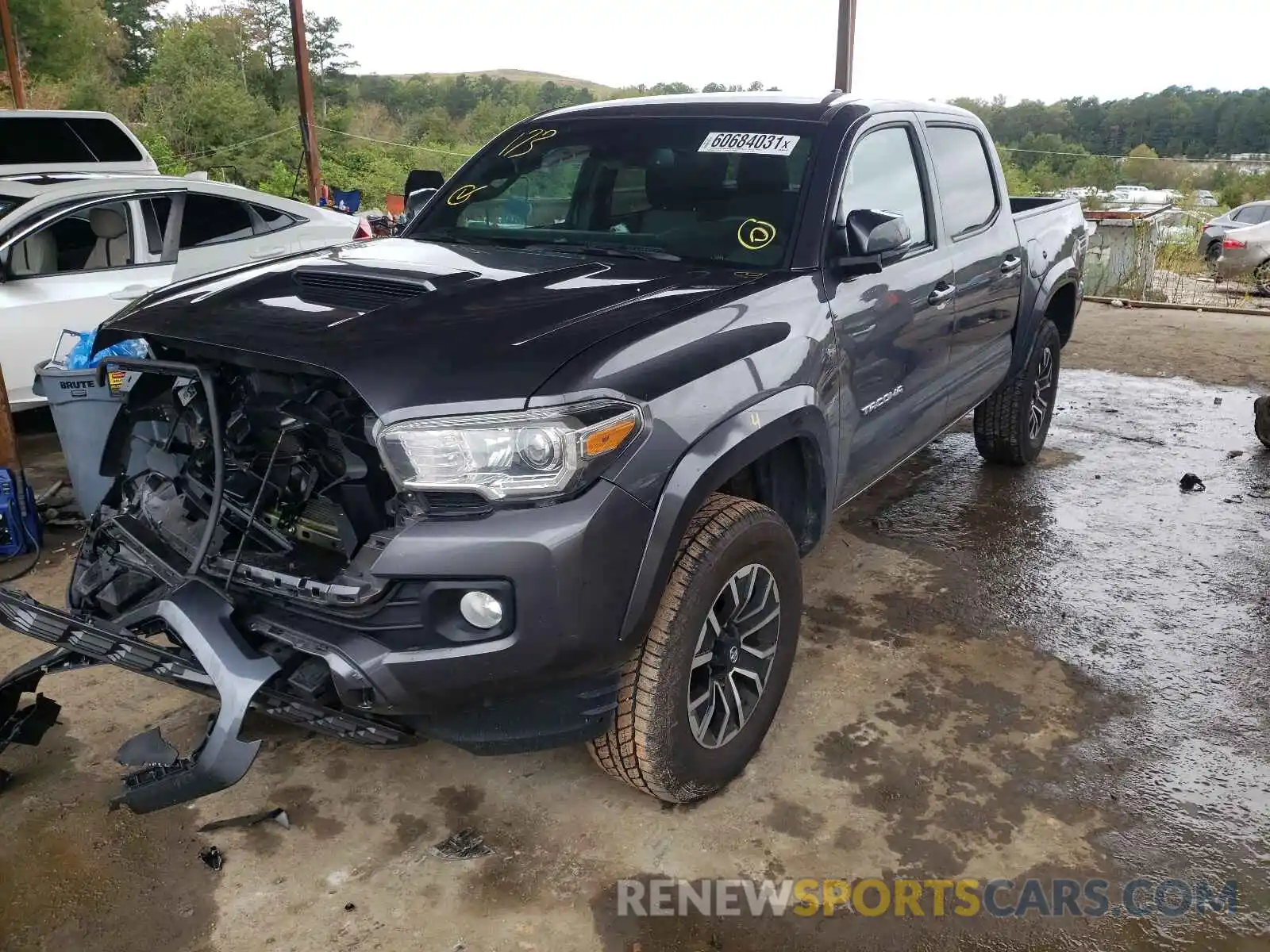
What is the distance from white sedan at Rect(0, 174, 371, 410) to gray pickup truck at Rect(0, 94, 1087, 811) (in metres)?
2.66

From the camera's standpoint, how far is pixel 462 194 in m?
3.70

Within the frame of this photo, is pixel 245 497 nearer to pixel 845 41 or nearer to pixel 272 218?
pixel 272 218

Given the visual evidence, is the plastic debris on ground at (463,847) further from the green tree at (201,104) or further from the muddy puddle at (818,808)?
the green tree at (201,104)

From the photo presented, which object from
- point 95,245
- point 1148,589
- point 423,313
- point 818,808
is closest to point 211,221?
point 95,245

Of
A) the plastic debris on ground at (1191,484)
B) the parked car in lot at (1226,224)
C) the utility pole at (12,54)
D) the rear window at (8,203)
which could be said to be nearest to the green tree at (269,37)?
the utility pole at (12,54)

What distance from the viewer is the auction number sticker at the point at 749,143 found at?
3188mm

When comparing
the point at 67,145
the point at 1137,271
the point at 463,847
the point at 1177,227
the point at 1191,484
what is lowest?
the point at 463,847

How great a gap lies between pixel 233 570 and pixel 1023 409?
426cm

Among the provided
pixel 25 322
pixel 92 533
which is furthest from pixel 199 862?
pixel 25 322

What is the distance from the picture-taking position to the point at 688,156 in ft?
10.8

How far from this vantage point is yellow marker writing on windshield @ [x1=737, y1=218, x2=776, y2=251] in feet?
9.85

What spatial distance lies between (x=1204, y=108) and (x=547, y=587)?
41116mm

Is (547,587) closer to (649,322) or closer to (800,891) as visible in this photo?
(649,322)

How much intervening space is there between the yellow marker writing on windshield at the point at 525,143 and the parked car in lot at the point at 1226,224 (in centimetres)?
1498
